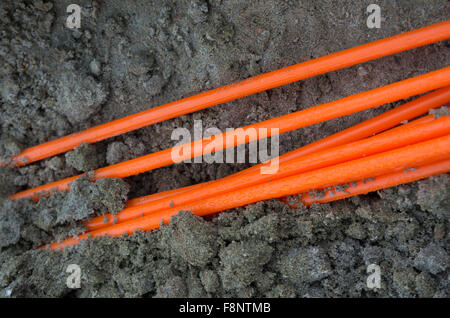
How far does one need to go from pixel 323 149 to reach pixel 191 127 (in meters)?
1.03

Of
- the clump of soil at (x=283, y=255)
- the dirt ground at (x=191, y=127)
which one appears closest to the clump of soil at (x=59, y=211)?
the dirt ground at (x=191, y=127)

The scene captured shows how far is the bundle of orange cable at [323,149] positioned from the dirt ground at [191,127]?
0.30 feet

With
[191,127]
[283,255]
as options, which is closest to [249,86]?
[191,127]

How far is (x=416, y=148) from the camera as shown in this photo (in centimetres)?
199

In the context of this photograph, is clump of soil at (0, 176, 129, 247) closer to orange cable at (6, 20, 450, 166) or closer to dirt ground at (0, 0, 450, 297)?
dirt ground at (0, 0, 450, 297)

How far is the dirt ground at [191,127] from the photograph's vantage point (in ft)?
7.12

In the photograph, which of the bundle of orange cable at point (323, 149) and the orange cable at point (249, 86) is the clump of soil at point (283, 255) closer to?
the bundle of orange cable at point (323, 149)

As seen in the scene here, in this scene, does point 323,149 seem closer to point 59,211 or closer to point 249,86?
point 249,86

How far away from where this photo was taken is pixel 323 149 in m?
2.43

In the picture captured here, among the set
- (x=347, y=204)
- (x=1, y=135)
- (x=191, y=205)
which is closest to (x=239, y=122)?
(x=191, y=205)

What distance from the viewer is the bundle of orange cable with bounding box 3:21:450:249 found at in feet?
6.82

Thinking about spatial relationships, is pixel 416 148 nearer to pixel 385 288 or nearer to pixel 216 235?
pixel 385 288
